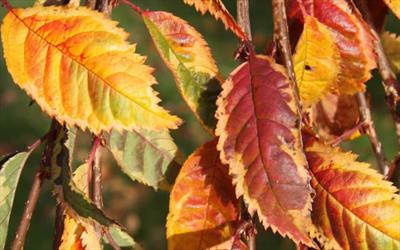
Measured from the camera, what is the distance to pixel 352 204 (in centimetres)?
75

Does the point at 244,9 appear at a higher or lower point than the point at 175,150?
higher

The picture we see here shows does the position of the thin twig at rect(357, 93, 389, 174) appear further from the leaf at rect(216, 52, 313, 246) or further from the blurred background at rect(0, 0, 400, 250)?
the blurred background at rect(0, 0, 400, 250)

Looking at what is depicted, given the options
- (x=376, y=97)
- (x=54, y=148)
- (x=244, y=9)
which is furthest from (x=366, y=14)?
(x=376, y=97)

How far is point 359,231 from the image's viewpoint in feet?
2.41

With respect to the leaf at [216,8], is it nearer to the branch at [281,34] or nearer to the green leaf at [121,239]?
the branch at [281,34]

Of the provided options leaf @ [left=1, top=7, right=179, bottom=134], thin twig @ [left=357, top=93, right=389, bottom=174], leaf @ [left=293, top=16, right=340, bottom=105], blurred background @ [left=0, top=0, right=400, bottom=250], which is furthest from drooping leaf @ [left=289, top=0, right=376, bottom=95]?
blurred background @ [left=0, top=0, right=400, bottom=250]

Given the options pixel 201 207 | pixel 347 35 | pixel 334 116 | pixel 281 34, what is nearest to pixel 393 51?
pixel 334 116

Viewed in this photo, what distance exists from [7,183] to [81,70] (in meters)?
0.20

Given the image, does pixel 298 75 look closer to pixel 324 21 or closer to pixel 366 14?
pixel 324 21

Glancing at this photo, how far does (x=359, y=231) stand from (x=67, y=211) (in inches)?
12.1

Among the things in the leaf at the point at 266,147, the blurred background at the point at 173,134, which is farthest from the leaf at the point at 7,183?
the blurred background at the point at 173,134

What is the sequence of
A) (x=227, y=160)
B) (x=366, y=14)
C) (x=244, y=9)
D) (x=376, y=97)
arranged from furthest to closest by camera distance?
(x=376, y=97) → (x=366, y=14) → (x=244, y=9) → (x=227, y=160)

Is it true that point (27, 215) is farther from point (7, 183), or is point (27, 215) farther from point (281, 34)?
point (281, 34)

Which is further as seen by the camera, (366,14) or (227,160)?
(366,14)
